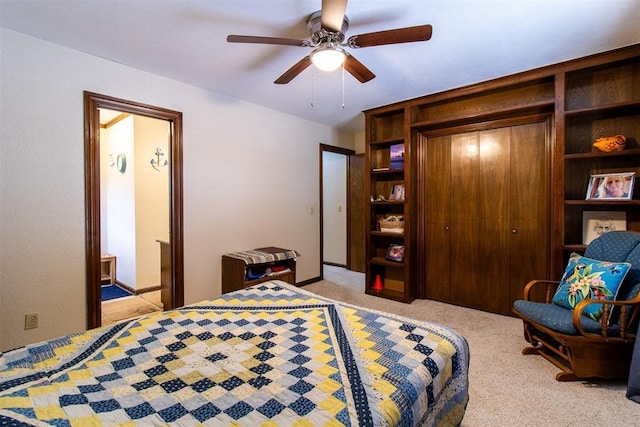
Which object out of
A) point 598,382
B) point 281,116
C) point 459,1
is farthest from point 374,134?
point 598,382

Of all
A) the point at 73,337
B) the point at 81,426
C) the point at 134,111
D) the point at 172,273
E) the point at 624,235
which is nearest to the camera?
the point at 81,426

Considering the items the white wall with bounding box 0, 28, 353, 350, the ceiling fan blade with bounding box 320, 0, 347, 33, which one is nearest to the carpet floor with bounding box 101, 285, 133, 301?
the white wall with bounding box 0, 28, 353, 350

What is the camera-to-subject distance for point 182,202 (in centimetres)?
312

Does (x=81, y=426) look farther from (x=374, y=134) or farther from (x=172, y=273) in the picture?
(x=374, y=134)

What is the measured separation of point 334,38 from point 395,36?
1.27 ft

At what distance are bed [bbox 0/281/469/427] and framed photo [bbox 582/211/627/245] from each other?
226cm

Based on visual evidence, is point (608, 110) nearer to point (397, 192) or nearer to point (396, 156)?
point (396, 156)

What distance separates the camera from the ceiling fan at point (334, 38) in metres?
1.62

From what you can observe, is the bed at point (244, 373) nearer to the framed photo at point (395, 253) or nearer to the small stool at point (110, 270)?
the framed photo at point (395, 253)

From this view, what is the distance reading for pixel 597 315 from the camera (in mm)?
2049

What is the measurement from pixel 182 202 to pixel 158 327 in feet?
6.03

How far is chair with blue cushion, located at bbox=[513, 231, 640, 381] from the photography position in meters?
1.97

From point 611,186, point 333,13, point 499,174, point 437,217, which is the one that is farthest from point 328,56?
point 611,186

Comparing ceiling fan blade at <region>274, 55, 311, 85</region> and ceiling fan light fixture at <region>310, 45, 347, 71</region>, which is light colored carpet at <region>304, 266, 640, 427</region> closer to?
ceiling fan light fixture at <region>310, 45, 347, 71</region>
